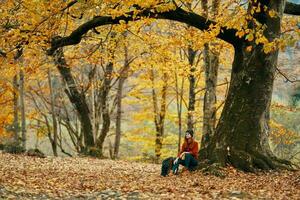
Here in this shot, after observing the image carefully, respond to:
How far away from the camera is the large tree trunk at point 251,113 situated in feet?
41.5

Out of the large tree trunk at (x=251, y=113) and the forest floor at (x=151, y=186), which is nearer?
the forest floor at (x=151, y=186)

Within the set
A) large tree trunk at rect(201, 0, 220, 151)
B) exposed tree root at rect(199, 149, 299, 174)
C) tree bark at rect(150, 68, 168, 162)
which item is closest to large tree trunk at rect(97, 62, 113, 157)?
tree bark at rect(150, 68, 168, 162)

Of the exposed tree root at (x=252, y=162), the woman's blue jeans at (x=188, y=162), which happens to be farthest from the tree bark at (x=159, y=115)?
the exposed tree root at (x=252, y=162)

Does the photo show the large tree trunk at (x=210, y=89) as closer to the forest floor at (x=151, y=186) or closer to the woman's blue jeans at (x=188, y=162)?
the woman's blue jeans at (x=188, y=162)

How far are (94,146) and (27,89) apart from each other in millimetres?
10427

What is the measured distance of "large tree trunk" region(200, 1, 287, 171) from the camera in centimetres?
1266

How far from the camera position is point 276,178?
11.5 metres

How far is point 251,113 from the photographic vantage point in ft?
41.9

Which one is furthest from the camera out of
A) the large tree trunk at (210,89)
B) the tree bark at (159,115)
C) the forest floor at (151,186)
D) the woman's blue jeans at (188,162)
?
the tree bark at (159,115)

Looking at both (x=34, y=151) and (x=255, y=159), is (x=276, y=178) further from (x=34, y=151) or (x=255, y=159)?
(x=34, y=151)

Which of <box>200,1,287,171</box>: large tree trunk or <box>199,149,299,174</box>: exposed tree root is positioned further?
<box>200,1,287,171</box>: large tree trunk

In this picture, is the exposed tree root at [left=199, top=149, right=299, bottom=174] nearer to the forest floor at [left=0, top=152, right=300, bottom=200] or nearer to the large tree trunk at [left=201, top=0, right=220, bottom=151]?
the forest floor at [left=0, top=152, right=300, bottom=200]

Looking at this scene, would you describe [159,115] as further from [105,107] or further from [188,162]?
[188,162]

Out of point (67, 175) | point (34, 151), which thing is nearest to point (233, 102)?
point (67, 175)
